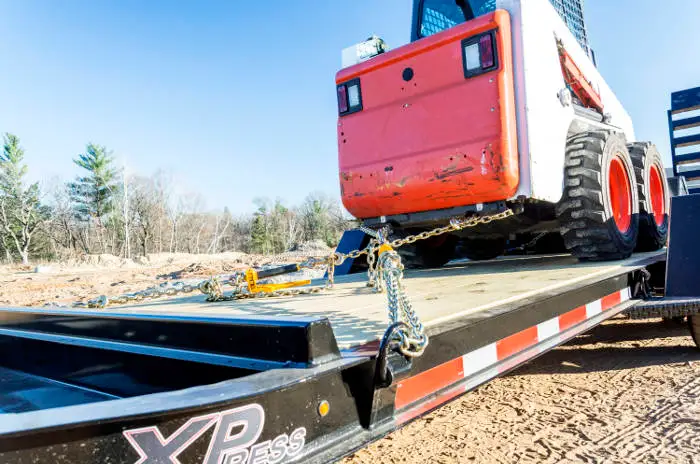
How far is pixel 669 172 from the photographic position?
28.0 ft

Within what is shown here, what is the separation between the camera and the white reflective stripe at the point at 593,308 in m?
2.67

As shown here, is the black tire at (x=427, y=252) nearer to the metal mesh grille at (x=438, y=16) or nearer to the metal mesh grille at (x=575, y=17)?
the metal mesh grille at (x=438, y=16)

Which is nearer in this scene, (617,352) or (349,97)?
(617,352)

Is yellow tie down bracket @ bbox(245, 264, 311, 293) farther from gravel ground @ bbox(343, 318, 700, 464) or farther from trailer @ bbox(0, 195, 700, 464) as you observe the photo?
gravel ground @ bbox(343, 318, 700, 464)

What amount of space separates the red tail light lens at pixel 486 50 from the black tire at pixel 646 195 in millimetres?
2236

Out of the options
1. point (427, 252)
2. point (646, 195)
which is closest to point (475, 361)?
point (427, 252)

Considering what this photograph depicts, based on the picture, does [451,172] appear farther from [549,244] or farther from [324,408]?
[549,244]

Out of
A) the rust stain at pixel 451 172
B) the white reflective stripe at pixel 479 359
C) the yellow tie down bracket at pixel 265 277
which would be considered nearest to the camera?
the white reflective stripe at pixel 479 359

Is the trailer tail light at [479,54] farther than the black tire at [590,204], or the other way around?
the black tire at [590,204]

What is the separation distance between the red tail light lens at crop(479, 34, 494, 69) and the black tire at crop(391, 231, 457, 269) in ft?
5.98

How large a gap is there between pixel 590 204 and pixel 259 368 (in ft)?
10.5

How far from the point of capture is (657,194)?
5.58 m

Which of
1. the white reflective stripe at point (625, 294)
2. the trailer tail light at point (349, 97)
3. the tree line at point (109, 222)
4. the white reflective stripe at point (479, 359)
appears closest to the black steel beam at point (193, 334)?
the white reflective stripe at point (479, 359)

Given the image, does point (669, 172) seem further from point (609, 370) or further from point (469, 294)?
point (469, 294)
